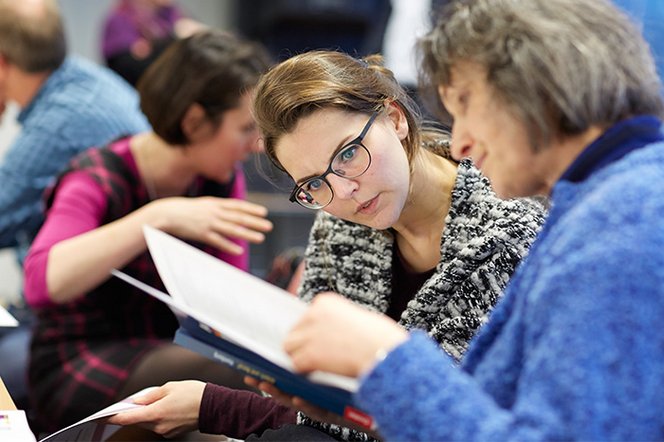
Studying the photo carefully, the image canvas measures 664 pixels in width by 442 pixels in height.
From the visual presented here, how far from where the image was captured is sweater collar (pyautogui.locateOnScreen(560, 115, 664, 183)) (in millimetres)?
921

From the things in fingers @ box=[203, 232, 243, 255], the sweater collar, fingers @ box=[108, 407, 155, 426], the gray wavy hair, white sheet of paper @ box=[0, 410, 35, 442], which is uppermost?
the gray wavy hair

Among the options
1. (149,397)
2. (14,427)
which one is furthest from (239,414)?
(14,427)

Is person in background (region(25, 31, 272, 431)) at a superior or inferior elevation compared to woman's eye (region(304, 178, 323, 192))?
inferior

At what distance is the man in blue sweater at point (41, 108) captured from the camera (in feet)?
8.66

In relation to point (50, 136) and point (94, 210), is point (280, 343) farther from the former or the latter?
point (50, 136)

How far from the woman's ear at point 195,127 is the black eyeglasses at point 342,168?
0.86 meters

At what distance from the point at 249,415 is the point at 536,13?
0.81 meters

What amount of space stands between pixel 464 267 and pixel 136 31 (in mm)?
3798

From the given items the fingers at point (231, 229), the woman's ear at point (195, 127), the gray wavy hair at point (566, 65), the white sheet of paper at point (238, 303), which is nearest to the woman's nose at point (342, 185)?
the white sheet of paper at point (238, 303)

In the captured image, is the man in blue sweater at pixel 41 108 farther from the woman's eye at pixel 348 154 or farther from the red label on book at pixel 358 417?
the red label on book at pixel 358 417

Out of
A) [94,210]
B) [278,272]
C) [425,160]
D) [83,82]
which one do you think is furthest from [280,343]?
[83,82]

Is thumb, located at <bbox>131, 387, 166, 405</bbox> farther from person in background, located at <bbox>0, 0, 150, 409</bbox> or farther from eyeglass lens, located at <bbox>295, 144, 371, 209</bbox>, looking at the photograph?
person in background, located at <bbox>0, 0, 150, 409</bbox>

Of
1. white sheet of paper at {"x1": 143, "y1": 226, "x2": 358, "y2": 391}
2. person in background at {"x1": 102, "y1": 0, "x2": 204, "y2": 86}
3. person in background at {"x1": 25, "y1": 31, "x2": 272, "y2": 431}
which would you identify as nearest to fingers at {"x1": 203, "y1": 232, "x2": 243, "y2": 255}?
person in background at {"x1": 25, "y1": 31, "x2": 272, "y2": 431}

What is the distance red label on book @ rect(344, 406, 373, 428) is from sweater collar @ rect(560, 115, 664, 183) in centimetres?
34
